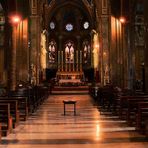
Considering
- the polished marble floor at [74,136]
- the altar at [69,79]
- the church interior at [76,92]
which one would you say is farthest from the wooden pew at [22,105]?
the altar at [69,79]

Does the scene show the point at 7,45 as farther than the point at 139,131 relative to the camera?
Yes

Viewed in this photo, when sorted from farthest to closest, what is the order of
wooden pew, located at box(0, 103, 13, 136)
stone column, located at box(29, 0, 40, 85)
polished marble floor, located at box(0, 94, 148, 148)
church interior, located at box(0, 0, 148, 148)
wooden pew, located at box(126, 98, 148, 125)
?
stone column, located at box(29, 0, 40, 85), wooden pew, located at box(126, 98, 148, 125), wooden pew, located at box(0, 103, 13, 136), church interior, located at box(0, 0, 148, 148), polished marble floor, located at box(0, 94, 148, 148)

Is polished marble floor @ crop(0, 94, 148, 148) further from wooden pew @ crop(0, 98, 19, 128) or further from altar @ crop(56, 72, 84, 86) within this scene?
altar @ crop(56, 72, 84, 86)

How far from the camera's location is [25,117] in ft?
50.8

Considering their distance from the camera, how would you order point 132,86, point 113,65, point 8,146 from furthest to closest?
point 113,65 < point 132,86 < point 8,146

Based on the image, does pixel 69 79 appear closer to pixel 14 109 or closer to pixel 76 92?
pixel 76 92

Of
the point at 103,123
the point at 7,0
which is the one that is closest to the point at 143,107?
the point at 103,123

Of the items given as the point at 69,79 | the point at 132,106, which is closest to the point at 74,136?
the point at 132,106

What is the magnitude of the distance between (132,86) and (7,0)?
30.8ft

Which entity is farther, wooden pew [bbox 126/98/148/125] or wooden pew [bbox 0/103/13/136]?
wooden pew [bbox 126/98/148/125]

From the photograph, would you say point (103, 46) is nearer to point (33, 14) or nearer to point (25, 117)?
point (33, 14)

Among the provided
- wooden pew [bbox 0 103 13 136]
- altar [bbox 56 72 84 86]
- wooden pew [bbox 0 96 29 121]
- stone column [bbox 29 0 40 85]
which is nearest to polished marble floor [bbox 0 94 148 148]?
wooden pew [bbox 0 103 13 136]

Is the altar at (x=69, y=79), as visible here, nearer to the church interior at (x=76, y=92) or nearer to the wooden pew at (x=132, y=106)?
the church interior at (x=76, y=92)

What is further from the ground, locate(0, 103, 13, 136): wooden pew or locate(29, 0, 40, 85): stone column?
locate(29, 0, 40, 85): stone column
